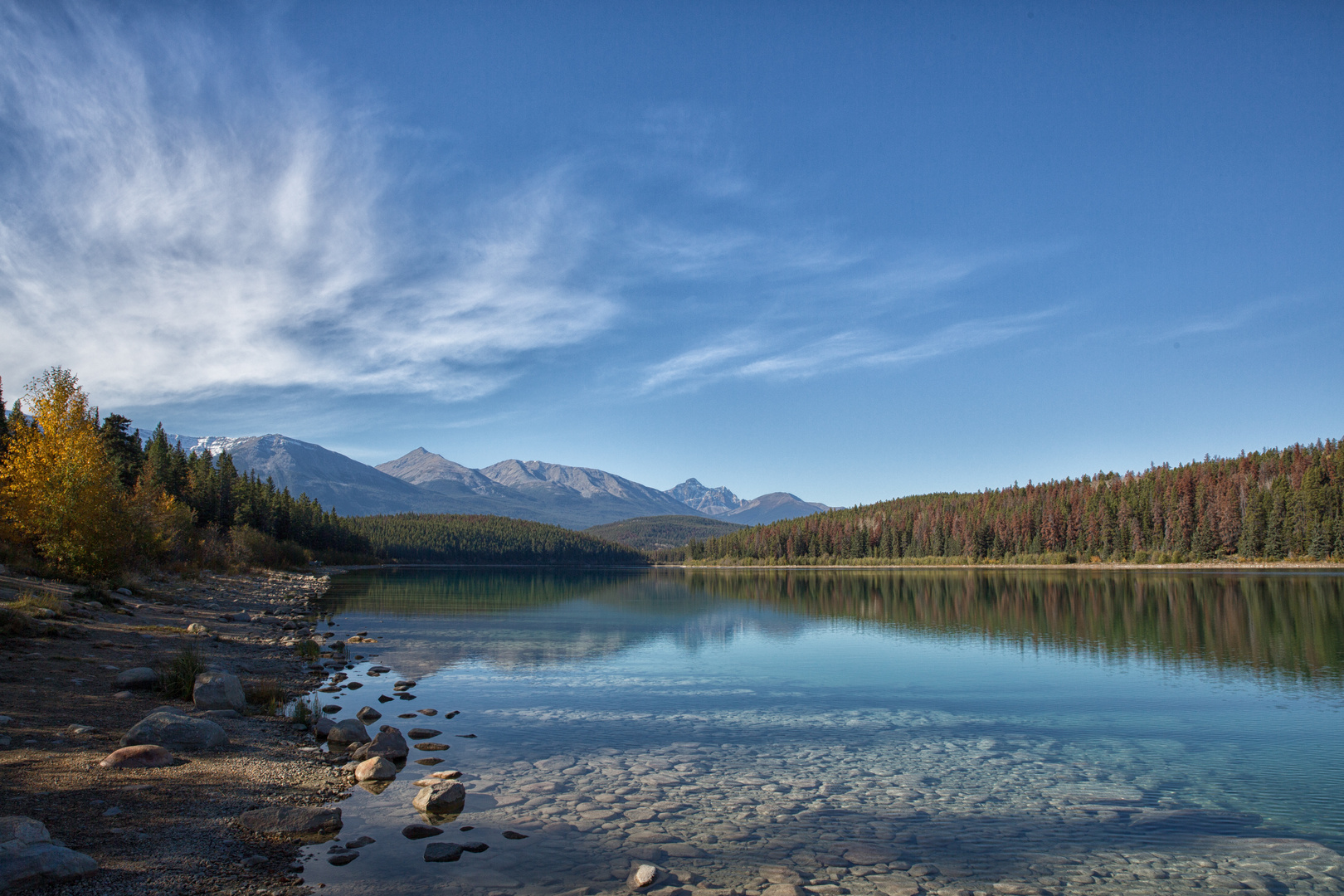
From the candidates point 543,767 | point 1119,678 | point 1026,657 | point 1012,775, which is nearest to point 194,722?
point 543,767

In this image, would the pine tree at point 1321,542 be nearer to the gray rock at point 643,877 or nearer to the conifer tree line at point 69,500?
the gray rock at point 643,877

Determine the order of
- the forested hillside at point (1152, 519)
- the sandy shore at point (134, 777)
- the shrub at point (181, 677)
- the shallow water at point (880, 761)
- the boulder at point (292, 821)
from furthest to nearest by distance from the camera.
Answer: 1. the forested hillside at point (1152, 519)
2. the shrub at point (181, 677)
3. the shallow water at point (880, 761)
4. the boulder at point (292, 821)
5. the sandy shore at point (134, 777)

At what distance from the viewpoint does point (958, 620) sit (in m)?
53.1

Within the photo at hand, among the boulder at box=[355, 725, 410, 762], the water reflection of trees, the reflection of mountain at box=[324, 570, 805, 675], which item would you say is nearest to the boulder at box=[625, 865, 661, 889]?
the boulder at box=[355, 725, 410, 762]

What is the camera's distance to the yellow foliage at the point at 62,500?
3588 centimetres

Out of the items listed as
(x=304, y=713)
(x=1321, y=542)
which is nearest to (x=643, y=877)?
(x=304, y=713)

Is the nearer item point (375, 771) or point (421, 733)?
point (375, 771)

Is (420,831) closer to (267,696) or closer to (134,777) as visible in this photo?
(134,777)

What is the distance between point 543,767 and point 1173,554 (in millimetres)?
146792

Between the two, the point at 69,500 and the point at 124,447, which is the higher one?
the point at 124,447

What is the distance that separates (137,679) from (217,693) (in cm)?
217

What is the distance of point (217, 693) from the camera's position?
60.2ft

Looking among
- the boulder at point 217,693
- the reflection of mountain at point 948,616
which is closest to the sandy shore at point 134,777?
the boulder at point 217,693

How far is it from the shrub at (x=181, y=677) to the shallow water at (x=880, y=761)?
15.6ft
